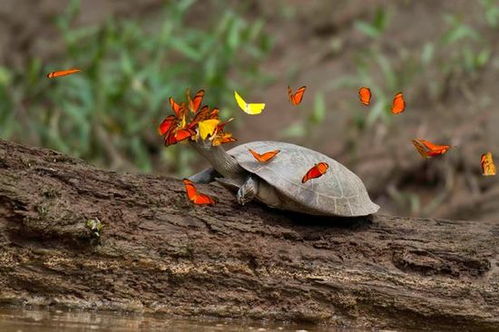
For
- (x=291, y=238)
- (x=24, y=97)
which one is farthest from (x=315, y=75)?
(x=291, y=238)

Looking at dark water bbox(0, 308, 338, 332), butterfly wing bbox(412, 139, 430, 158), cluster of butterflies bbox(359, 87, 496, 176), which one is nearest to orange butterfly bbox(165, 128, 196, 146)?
dark water bbox(0, 308, 338, 332)

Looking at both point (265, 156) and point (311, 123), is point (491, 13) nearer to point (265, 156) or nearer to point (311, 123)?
point (311, 123)

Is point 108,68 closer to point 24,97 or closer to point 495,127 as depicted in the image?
point 24,97

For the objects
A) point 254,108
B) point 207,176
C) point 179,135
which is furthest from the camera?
point 207,176

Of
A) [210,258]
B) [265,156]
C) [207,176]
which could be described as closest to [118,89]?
[207,176]

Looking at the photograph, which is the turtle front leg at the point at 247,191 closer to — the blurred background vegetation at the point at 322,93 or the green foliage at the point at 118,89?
the blurred background vegetation at the point at 322,93

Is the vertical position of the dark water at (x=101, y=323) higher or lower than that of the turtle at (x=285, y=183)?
lower

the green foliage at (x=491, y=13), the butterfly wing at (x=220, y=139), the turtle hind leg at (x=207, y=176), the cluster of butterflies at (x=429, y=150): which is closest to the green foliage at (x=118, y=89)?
the green foliage at (x=491, y=13)

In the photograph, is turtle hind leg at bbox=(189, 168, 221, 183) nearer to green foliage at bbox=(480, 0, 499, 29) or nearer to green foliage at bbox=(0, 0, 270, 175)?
green foliage at bbox=(0, 0, 270, 175)
